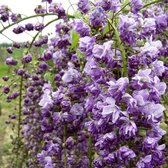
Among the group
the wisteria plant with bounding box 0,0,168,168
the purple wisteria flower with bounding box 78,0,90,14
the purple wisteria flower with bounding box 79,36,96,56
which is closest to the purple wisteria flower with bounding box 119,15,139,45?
the wisteria plant with bounding box 0,0,168,168

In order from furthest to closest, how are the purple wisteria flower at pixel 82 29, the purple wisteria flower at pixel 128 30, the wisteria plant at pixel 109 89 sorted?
the purple wisteria flower at pixel 82 29, the purple wisteria flower at pixel 128 30, the wisteria plant at pixel 109 89

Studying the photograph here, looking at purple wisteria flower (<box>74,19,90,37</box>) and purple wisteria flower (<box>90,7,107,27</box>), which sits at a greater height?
purple wisteria flower (<box>90,7,107,27</box>)

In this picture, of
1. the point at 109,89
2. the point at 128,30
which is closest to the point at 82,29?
the point at 128,30

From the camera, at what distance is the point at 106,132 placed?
80.4 inches

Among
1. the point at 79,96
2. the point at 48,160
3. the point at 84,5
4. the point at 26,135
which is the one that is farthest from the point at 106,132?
the point at 26,135

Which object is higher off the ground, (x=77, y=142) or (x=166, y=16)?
(x=166, y=16)

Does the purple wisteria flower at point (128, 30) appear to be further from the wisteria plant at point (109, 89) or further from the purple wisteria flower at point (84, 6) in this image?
the purple wisteria flower at point (84, 6)

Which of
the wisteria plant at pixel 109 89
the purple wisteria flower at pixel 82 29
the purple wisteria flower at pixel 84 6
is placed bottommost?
the wisteria plant at pixel 109 89

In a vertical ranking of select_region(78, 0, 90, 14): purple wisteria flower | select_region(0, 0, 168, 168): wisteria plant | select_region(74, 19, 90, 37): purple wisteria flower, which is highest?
select_region(78, 0, 90, 14): purple wisteria flower

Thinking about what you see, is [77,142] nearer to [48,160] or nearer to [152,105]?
[48,160]

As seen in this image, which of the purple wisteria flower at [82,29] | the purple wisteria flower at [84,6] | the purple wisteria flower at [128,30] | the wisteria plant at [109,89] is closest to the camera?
the wisteria plant at [109,89]

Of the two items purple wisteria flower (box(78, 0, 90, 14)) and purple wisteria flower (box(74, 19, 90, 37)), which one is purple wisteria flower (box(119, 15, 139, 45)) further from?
purple wisteria flower (box(78, 0, 90, 14))

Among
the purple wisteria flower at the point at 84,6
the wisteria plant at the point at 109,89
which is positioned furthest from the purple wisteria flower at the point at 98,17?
the purple wisteria flower at the point at 84,6

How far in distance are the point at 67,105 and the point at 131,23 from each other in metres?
0.58
